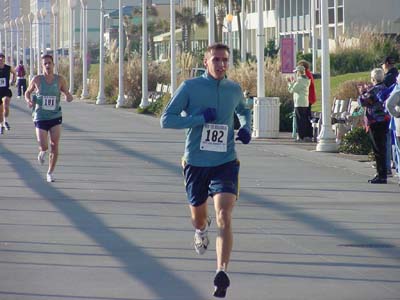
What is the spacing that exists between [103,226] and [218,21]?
6807 centimetres

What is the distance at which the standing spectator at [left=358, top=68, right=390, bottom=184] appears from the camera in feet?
56.8

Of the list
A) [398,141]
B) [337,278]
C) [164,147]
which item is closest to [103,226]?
[337,278]

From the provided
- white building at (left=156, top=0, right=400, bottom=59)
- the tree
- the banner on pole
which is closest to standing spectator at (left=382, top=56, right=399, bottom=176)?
the banner on pole

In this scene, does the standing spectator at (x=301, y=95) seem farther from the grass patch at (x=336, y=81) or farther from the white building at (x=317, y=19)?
the white building at (x=317, y=19)

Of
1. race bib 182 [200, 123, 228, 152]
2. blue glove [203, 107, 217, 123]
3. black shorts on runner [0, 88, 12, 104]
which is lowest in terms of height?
race bib 182 [200, 123, 228, 152]

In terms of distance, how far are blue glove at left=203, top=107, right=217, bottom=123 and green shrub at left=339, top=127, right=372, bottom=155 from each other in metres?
13.7

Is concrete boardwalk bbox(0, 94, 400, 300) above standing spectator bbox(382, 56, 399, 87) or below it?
below

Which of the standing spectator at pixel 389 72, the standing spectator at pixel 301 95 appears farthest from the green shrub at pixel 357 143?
the standing spectator at pixel 389 72

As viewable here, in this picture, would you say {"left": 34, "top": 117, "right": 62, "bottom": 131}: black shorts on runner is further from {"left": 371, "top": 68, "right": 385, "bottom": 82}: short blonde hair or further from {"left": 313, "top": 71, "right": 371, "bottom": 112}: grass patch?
{"left": 313, "top": 71, "right": 371, "bottom": 112}: grass patch

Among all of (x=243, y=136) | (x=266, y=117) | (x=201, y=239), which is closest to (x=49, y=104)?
(x=201, y=239)

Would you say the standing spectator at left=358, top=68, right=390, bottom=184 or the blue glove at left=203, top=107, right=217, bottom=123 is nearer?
the blue glove at left=203, top=107, right=217, bottom=123

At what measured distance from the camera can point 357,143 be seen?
23.0 metres

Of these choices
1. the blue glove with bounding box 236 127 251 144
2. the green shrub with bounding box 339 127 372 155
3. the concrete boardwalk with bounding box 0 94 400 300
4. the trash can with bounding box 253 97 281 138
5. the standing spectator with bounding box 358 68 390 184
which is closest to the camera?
the concrete boardwalk with bounding box 0 94 400 300

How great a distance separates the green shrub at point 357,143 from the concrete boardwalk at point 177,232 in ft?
2.39
